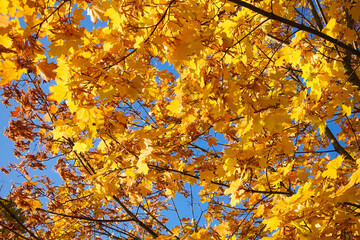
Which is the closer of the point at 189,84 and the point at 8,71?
the point at 8,71

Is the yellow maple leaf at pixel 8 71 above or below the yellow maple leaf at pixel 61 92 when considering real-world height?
below

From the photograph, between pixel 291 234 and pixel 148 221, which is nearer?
pixel 291 234

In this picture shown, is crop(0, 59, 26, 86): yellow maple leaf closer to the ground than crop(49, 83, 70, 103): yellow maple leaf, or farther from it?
closer to the ground

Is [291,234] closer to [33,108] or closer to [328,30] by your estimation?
[328,30]

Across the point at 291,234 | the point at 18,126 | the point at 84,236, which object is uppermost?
the point at 18,126

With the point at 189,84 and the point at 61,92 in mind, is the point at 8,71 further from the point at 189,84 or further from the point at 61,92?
the point at 189,84

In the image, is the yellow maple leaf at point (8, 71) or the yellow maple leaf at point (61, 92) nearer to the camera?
the yellow maple leaf at point (8, 71)

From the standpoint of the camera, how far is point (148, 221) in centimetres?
508

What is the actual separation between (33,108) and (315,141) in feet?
19.1

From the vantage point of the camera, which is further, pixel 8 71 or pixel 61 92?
pixel 61 92

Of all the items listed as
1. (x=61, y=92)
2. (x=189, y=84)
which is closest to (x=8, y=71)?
(x=61, y=92)

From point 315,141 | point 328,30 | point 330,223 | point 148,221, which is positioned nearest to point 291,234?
point 330,223

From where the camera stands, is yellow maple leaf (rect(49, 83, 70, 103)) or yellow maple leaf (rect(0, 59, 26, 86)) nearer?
yellow maple leaf (rect(0, 59, 26, 86))

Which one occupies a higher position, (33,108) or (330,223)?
(33,108)
